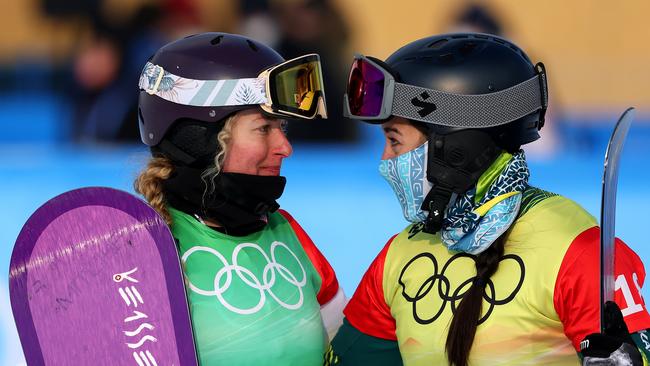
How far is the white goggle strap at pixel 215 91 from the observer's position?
341 centimetres

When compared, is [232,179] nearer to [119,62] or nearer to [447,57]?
[447,57]

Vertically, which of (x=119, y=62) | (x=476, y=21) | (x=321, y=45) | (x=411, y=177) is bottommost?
(x=411, y=177)

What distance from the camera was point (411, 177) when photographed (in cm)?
328

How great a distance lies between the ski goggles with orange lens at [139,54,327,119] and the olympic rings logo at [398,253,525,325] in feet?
2.10

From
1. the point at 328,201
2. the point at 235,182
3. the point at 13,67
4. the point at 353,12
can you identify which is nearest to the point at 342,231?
the point at 328,201

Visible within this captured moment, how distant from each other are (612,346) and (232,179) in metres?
1.32

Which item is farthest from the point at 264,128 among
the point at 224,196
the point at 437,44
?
the point at 437,44

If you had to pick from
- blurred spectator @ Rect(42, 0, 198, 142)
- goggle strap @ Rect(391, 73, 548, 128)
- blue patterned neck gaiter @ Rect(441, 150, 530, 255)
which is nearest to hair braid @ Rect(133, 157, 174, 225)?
goggle strap @ Rect(391, 73, 548, 128)

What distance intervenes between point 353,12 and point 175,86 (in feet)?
39.6

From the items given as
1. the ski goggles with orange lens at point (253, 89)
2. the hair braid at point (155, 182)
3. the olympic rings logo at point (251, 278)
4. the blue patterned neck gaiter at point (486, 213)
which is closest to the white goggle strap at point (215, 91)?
the ski goggles with orange lens at point (253, 89)

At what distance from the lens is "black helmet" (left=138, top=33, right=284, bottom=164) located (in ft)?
11.3

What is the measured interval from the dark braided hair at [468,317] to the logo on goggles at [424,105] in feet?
1.49

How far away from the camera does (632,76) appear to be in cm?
1506

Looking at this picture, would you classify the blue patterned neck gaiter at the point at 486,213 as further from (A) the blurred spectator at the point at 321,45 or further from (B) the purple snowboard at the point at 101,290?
(A) the blurred spectator at the point at 321,45
